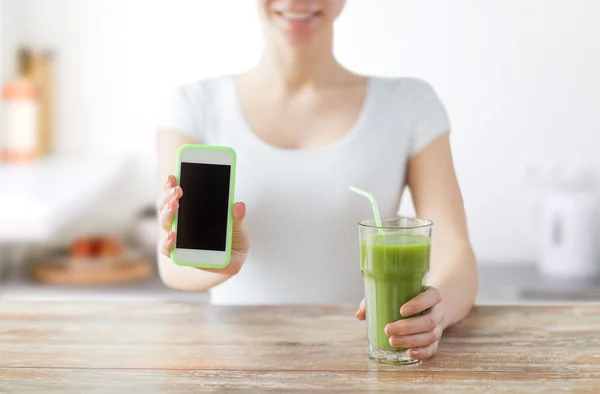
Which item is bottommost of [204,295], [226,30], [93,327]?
[204,295]

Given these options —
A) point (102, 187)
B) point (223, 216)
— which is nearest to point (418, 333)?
point (223, 216)

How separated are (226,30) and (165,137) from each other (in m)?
0.59

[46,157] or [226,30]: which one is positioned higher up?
[226,30]

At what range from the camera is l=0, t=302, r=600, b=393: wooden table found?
86 cm

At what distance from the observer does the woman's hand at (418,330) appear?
3.02 feet

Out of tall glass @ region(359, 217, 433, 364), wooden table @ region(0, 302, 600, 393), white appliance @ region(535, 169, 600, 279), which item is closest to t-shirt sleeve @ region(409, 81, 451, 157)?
wooden table @ region(0, 302, 600, 393)

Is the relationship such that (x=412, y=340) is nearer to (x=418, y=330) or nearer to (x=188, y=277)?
(x=418, y=330)

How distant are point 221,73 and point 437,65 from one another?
48cm

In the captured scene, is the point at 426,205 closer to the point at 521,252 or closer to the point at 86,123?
the point at 521,252

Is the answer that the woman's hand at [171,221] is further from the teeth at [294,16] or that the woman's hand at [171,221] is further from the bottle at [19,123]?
the bottle at [19,123]

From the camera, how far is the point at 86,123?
7.82 ft

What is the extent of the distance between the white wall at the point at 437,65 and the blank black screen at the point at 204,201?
1.94ft

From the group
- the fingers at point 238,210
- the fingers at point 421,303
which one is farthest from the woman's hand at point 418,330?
the fingers at point 238,210

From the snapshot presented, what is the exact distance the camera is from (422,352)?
92 centimetres
